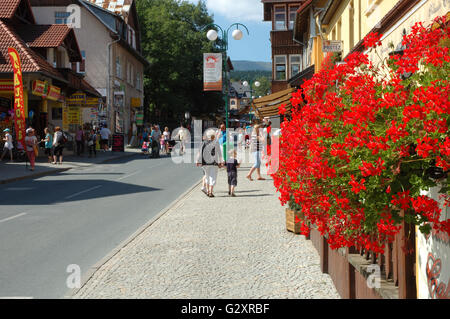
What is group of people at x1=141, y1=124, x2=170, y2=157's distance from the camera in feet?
99.0

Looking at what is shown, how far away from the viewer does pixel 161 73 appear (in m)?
57.7

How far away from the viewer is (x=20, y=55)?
27031mm

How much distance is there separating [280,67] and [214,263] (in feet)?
113

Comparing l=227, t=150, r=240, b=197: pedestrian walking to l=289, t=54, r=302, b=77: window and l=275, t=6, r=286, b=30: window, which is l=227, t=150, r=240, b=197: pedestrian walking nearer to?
l=289, t=54, r=302, b=77: window

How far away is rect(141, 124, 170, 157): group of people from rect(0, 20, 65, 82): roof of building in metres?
5.70

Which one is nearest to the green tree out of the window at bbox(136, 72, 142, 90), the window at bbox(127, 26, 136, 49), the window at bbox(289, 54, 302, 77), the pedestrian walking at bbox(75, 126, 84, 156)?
the window at bbox(136, 72, 142, 90)

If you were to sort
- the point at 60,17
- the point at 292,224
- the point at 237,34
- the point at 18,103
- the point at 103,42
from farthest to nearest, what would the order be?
the point at 103,42
the point at 60,17
the point at 237,34
the point at 18,103
the point at 292,224

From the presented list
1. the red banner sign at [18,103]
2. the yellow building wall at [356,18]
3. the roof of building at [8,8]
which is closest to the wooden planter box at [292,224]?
the yellow building wall at [356,18]

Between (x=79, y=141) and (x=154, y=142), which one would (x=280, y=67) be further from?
(x=79, y=141)

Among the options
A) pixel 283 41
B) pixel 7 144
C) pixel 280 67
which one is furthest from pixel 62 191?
pixel 283 41

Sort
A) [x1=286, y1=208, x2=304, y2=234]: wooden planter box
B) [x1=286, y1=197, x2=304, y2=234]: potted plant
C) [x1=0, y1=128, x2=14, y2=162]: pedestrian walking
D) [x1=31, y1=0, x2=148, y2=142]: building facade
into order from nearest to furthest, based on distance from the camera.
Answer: [x1=286, y1=197, x2=304, y2=234]: potted plant, [x1=286, y1=208, x2=304, y2=234]: wooden planter box, [x1=0, y1=128, x2=14, y2=162]: pedestrian walking, [x1=31, y1=0, x2=148, y2=142]: building facade

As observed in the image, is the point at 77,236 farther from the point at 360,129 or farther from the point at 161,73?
the point at 161,73
